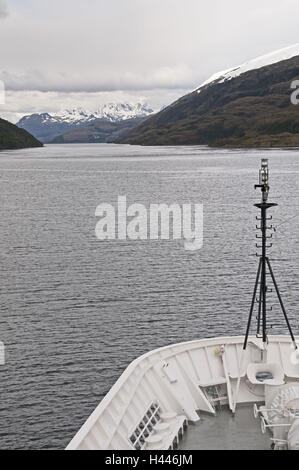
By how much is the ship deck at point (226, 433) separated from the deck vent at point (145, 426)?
176 cm

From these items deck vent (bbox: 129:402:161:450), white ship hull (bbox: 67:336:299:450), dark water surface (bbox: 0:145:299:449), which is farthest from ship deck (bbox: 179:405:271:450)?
dark water surface (bbox: 0:145:299:449)

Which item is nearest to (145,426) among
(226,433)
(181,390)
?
(181,390)

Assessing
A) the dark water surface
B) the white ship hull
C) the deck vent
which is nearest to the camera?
the white ship hull

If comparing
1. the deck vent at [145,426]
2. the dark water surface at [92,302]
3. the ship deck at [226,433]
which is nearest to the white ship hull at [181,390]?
the deck vent at [145,426]

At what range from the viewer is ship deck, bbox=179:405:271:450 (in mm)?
25984

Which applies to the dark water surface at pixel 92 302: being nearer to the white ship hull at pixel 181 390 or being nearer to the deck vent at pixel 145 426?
the deck vent at pixel 145 426

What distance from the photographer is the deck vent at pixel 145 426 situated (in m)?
25.8

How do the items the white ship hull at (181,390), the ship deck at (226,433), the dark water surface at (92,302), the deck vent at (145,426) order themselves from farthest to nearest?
the dark water surface at (92,302) < the ship deck at (226,433) < the deck vent at (145,426) < the white ship hull at (181,390)

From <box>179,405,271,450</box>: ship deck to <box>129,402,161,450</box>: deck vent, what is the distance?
1.76m

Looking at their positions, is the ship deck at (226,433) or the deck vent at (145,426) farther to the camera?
the ship deck at (226,433)

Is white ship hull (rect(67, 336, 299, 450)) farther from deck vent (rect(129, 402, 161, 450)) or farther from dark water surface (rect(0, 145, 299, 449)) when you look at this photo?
dark water surface (rect(0, 145, 299, 449))

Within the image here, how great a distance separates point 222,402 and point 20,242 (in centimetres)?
6805
